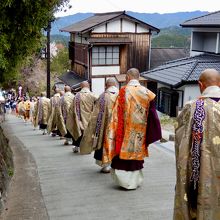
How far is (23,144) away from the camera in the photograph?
1382cm

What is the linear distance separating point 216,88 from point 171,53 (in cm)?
3213

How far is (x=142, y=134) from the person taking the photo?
7.04 m

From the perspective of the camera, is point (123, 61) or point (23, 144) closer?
point (23, 144)

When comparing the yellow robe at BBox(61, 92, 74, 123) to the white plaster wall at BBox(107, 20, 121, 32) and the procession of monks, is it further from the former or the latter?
the white plaster wall at BBox(107, 20, 121, 32)

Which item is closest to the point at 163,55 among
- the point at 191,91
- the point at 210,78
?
the point at 191,91

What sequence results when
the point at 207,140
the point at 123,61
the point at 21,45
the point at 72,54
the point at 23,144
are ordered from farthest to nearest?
the point at 72,54, the point at 123,61, the point at 23,144, the point at 21,45, the point at 207,140

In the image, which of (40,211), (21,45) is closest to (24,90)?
(21,45)

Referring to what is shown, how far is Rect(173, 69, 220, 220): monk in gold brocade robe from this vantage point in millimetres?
4395

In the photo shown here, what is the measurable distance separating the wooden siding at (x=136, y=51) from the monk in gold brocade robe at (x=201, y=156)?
2570cm

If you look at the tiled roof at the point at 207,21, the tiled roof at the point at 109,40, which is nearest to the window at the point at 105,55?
the tiled roof at the point at 109,40

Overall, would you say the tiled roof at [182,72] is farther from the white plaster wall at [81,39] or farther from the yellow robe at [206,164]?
the yellow robe at [206,164]

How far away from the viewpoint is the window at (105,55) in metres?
29.5

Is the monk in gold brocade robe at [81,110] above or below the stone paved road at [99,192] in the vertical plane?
above

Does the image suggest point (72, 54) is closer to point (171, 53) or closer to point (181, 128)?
point (171, 53)
